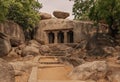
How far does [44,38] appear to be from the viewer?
38.9 metres

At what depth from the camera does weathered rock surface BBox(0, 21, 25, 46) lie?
32206 mm

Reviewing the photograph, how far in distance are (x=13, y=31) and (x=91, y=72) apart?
21927mm

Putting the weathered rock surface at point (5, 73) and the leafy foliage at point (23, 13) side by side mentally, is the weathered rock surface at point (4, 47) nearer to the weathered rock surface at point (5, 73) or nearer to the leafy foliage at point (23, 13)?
the leafy foliage at point (23, 13)

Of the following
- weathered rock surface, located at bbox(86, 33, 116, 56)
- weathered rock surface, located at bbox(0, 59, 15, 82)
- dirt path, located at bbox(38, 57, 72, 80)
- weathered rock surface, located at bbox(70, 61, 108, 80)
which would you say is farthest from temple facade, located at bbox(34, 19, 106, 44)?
weathered rock surface, located at bbox(0, 59, 15, 82)

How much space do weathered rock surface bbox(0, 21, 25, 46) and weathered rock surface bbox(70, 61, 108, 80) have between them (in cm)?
2008

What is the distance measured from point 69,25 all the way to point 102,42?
10565 millimetres

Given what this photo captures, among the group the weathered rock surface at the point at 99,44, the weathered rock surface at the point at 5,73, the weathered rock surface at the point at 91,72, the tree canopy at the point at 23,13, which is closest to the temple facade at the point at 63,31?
the tree canopy at the point at 23,13

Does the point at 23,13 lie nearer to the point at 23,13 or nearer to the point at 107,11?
the point at 23,13

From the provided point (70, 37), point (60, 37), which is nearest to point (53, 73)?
point (70, 37)

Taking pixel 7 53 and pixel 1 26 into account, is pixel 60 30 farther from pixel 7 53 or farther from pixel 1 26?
pixel 7 53

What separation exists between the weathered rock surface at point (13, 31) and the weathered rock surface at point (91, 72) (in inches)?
791

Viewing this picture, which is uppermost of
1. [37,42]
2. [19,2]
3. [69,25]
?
[19,2]

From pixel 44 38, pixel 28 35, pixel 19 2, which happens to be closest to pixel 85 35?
pixel 44 38

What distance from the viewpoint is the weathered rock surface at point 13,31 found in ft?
106
